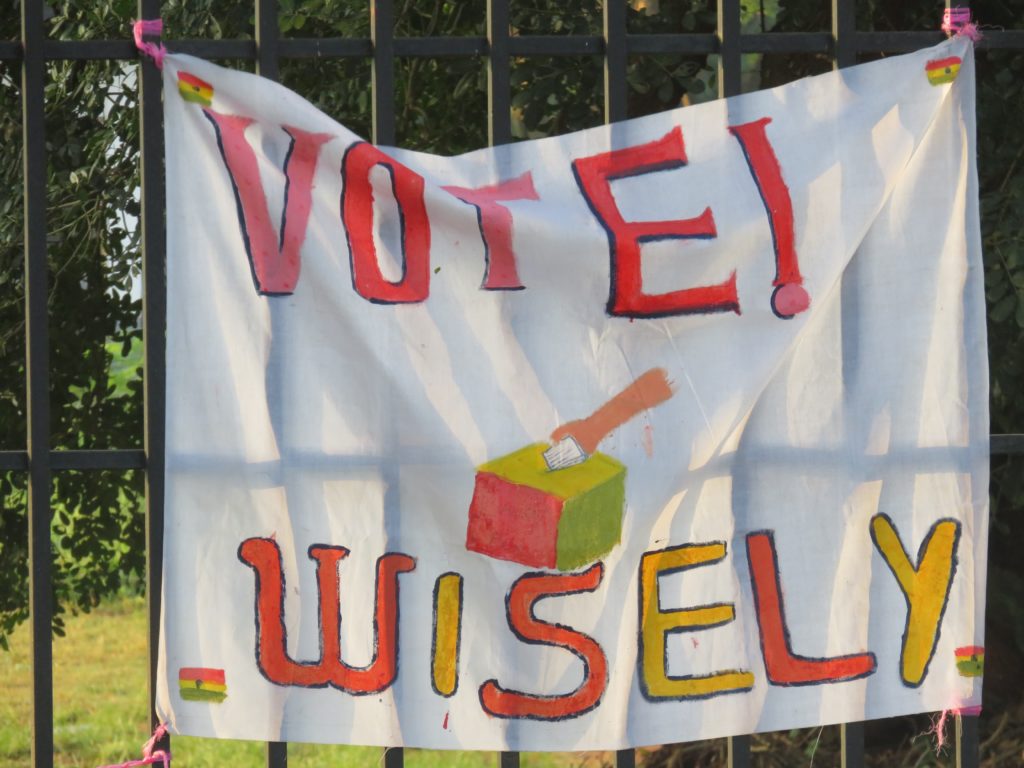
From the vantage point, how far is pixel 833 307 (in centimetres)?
229

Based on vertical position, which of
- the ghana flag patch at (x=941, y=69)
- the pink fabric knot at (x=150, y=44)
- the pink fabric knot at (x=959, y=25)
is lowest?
the ghana flag patch at (x=941, y=69)

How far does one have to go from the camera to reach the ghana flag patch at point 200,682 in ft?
7.23

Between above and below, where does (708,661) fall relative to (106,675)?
above

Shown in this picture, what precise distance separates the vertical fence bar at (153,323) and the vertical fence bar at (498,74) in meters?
0.60

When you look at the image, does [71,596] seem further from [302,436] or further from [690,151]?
[690,151]

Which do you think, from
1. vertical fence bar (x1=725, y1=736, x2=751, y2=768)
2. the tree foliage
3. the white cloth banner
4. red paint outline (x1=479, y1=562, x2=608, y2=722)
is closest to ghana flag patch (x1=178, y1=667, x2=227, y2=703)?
the white cloth banner

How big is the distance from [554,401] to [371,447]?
34 centimetres

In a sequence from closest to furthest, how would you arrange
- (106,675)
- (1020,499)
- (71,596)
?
(1020,499), (71,596), (106,675)

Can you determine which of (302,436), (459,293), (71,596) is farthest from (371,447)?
(71,596)

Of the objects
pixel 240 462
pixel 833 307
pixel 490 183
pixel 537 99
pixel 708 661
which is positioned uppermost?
pixel 537 99

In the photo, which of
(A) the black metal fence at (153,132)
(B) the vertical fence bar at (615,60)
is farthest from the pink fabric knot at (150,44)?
(B) the vertical fence bar at (615,60)

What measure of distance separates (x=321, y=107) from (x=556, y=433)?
7.09ft

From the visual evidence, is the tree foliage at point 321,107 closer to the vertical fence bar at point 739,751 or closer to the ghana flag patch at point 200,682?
the vertical fence bar at point 739,751

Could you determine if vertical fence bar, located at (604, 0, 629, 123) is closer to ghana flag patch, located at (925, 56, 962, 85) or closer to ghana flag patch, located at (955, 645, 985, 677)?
ghana flag patch, located at (925, 56, 962, 85)
